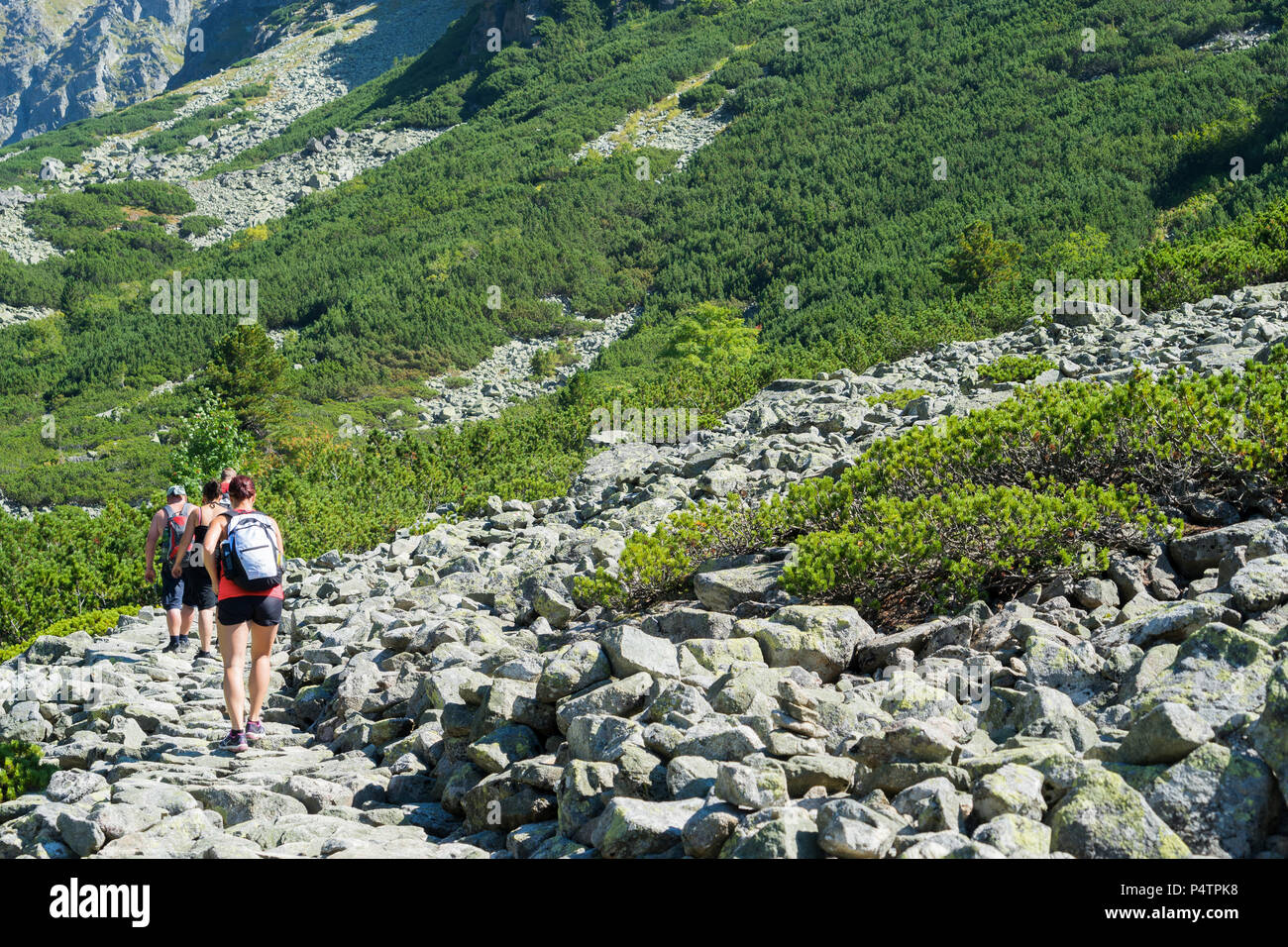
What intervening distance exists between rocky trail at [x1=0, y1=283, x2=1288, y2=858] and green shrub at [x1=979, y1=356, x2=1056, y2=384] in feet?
21.6

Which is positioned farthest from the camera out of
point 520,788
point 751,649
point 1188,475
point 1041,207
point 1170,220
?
point 1041,207

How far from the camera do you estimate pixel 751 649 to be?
5121 mm

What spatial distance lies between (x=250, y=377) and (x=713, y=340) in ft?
48.7

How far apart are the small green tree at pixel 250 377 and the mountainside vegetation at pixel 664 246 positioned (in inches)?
5.1

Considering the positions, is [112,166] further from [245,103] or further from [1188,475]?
[1188,475]

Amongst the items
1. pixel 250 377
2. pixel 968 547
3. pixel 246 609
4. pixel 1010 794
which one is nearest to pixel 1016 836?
pixel 1010 794

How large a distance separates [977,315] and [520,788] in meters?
21.8

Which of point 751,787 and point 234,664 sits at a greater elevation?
point 751,787

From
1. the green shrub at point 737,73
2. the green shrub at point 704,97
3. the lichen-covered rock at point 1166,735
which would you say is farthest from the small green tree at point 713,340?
the green shrub at point 737,73

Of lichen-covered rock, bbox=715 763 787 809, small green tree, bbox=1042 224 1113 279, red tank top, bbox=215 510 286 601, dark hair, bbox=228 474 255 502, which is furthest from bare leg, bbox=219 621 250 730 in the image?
small green tree, bbox=1042 224 1113 279

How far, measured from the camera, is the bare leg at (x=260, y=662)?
578 centimetres

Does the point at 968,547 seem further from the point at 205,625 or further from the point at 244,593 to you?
the point at 205,625

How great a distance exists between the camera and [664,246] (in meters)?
51.5

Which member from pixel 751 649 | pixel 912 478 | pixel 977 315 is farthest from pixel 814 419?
pixel 977 315
